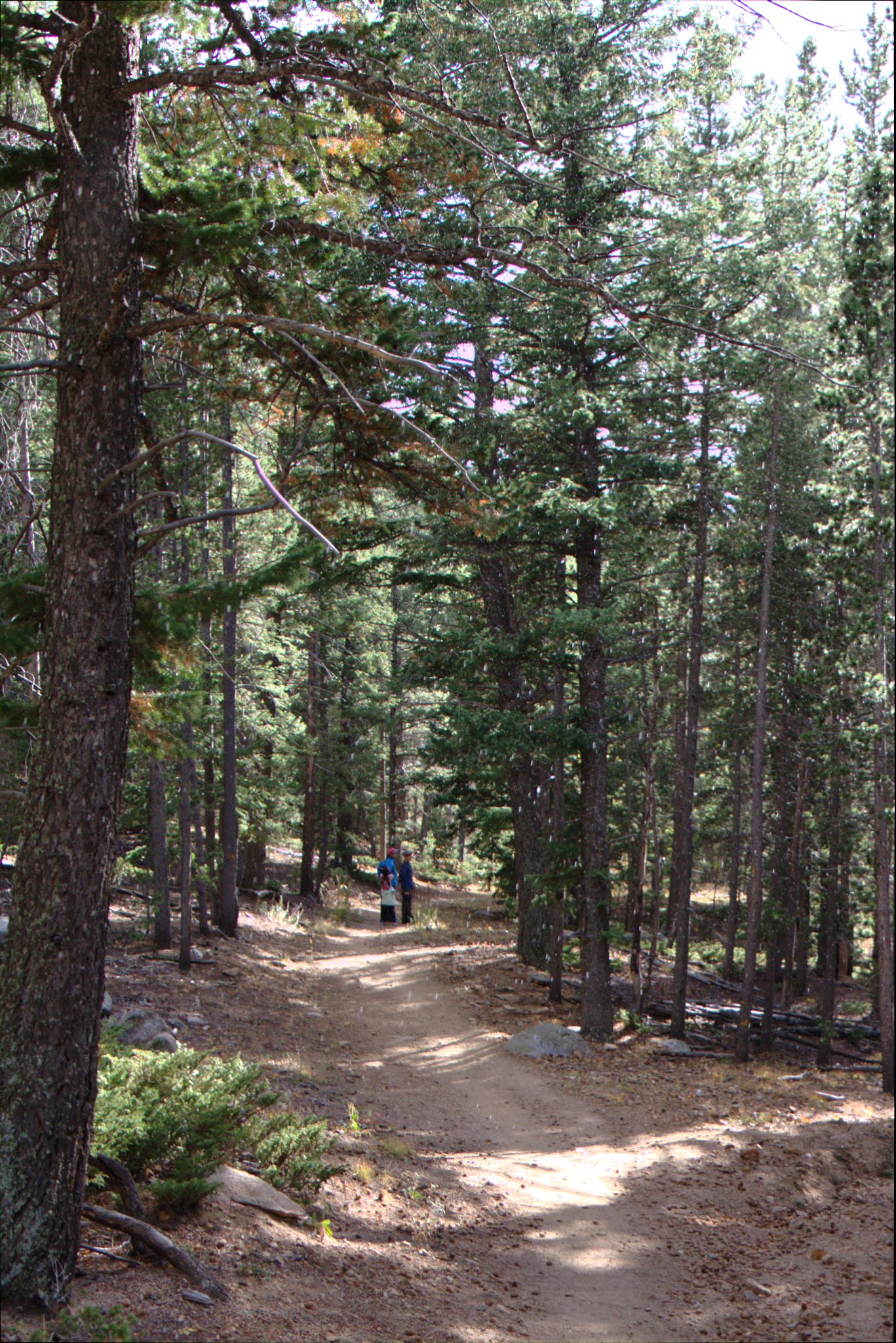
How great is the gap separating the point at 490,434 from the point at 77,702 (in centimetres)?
1064

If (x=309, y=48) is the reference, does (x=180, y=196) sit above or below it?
below

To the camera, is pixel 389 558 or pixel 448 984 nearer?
pixel 389 558

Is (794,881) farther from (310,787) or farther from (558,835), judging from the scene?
(310,787)

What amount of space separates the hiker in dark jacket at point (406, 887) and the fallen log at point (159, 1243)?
20357 millimetres

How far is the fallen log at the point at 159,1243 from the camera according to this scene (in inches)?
203

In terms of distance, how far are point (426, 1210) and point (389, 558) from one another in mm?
10799

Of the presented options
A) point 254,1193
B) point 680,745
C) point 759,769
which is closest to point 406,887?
point 680,745

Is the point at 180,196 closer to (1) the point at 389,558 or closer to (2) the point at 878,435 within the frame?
(2) the point at 878,435

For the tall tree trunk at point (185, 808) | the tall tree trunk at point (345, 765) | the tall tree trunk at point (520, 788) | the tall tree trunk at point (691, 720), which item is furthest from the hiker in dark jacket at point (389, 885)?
the tall tree trunk at point (185, 808)

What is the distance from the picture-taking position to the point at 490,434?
1448cm

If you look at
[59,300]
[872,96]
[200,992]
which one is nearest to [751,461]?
[872,96]

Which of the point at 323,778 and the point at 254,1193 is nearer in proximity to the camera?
the point at 254,1193

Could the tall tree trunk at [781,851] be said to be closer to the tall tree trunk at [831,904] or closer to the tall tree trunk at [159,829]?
the tall tree trunk at [831,904]

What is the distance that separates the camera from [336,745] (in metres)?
26.7
